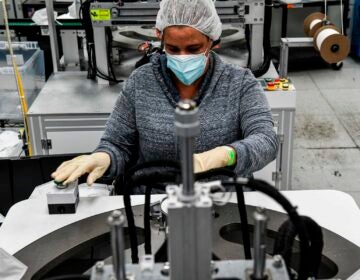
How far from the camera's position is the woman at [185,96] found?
1.30 metres

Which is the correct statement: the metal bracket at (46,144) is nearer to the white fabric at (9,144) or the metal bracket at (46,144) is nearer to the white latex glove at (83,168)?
the white fabric at (9,144)

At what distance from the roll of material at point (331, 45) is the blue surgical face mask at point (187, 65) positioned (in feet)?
2.98

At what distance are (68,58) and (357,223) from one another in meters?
1.92

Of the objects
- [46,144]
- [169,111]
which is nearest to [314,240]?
[169,111]

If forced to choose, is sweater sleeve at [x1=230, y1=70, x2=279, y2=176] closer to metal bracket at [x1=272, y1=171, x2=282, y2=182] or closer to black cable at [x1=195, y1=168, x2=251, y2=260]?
black cable at [x1=195, y1=168, x2=251, y2=260]

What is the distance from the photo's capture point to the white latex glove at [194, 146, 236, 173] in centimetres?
111

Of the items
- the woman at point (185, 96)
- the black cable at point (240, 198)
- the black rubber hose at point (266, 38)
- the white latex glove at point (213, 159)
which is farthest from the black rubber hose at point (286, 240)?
the black rubber hose at point (266, 38)

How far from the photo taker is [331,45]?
2090mm

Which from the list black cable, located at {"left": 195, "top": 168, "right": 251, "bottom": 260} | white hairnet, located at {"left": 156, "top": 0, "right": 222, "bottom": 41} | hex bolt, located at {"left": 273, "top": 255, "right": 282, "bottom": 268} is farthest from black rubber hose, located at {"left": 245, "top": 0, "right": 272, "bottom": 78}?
hex bolt, located at {"left": 273, "top": 255, "right": 282, "bottom": 268}

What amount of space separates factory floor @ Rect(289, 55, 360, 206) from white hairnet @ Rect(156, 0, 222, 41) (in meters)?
1.49

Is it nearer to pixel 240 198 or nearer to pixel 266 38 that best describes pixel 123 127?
pixel 240 198

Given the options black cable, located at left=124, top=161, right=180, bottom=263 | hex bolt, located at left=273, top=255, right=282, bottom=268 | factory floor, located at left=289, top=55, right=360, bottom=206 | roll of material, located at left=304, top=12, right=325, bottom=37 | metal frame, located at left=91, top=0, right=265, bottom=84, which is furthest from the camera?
factory floor, located at left=289, top=55, right=360, bottom=206

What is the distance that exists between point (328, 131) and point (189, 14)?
2.18 m

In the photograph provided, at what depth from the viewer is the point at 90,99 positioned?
227 cm
